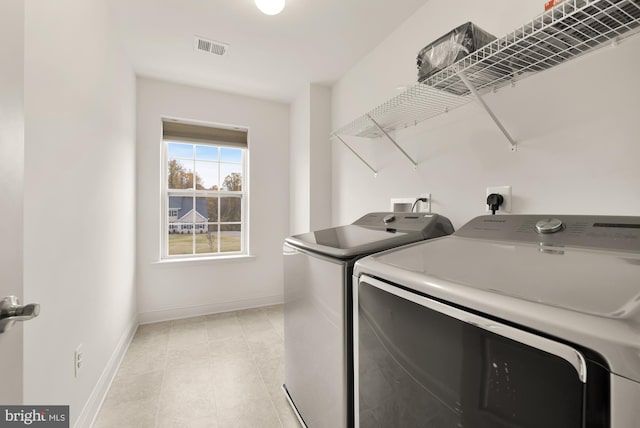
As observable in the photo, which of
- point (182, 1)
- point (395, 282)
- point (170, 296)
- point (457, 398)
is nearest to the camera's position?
point (457, 398)

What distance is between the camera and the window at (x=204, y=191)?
306 cm

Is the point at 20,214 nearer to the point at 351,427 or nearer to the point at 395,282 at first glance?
the point at 395,282

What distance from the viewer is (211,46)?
2258 mm

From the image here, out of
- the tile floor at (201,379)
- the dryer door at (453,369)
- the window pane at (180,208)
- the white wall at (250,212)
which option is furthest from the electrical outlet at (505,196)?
the window pane at (180,208)

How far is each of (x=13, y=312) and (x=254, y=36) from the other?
2230 mm

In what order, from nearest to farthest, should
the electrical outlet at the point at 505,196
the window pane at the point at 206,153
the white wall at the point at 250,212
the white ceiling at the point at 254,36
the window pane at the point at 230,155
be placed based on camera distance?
the electrical outlet at the point at 505,196 → the white ceiling at the point at 254,36 → the white wall at the point at 250,212 → the window pane at the point at 206,153 → the window pane at the point at 230,155

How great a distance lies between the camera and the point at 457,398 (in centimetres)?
63

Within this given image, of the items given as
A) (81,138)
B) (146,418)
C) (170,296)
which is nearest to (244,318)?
(170,296)

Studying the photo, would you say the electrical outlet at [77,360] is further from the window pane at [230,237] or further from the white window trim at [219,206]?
the window pane at [230,237]

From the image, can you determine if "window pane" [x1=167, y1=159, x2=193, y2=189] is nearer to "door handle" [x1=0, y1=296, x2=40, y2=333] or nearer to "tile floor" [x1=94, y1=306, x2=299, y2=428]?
"tile floor" [x1=94, y1=306, x2=299, y2=428]

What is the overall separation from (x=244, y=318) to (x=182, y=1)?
2831 millimetres

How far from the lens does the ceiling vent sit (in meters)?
2.19

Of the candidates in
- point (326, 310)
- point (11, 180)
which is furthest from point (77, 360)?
point (326, 310)

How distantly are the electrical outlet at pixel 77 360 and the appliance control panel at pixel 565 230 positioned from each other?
1.95 m
